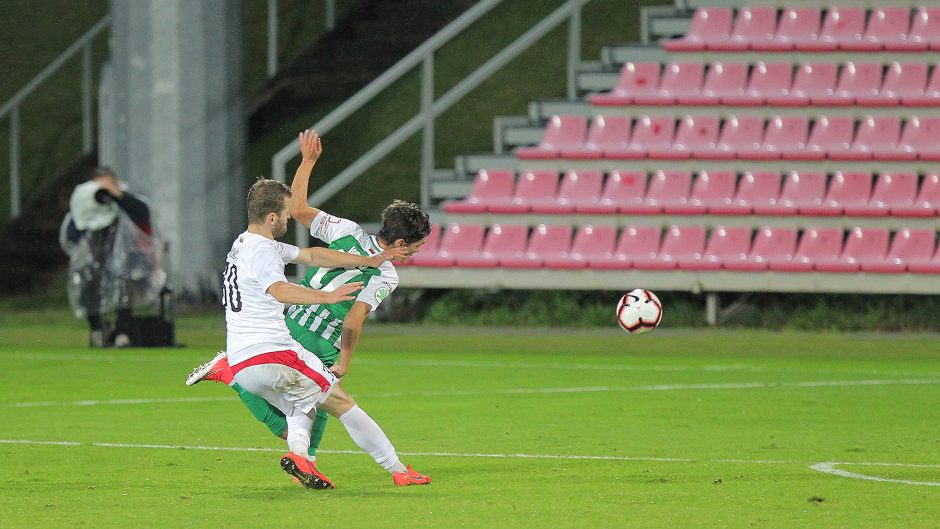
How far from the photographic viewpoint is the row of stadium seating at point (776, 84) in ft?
62.3

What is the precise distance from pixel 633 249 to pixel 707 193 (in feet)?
3.37

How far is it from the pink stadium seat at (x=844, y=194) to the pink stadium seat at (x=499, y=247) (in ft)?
10.1

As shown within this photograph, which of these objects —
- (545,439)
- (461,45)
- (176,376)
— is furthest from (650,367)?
(461,45)

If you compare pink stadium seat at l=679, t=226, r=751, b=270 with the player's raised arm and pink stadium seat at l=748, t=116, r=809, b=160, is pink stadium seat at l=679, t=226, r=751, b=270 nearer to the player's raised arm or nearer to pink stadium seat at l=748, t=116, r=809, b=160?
pink stadium seat at l=748, t=116, r=809, b=160

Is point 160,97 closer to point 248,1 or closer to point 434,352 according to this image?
point 434,352

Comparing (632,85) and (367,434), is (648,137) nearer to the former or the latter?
(632,85)

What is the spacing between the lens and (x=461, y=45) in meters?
26.3

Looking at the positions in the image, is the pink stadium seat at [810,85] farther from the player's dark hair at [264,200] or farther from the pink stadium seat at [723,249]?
the player's dark hair at [264,200]

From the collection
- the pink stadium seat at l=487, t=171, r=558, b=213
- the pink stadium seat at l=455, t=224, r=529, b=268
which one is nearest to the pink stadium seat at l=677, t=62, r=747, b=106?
the pink stadium seat at l=487, t=171, r=558, b=213

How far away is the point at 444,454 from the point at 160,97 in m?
12.6

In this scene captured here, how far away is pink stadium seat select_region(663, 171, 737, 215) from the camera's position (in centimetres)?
1870

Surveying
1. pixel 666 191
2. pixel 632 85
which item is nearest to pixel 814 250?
pixel 666 191

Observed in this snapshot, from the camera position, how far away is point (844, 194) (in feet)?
60.8

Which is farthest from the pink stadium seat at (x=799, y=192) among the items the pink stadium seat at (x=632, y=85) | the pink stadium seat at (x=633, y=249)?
the pink stadium seat at (x=632, y=85)
